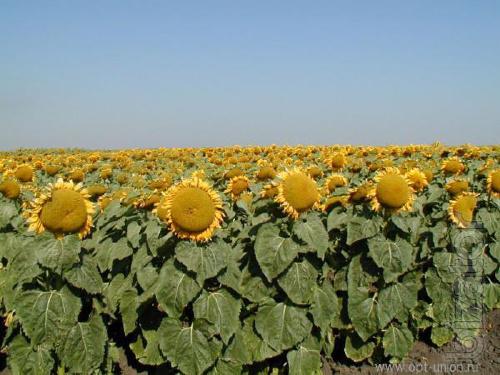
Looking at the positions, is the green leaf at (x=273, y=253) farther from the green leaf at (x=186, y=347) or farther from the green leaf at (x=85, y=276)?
the green leaf at (x=85, y=276)

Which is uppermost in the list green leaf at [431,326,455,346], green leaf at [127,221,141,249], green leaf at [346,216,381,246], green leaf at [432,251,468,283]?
green leaf at [346,216,381,246]

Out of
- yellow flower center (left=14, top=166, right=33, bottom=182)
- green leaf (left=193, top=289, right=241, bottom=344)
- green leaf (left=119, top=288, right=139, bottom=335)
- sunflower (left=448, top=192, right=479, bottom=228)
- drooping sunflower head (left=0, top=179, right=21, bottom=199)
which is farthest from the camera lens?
yellow flower center (left=14, top=166, right=33, bottom=182)

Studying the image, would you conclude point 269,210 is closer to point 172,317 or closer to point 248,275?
point 248,275

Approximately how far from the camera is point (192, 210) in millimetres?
3555

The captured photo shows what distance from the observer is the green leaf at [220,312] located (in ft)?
12.4

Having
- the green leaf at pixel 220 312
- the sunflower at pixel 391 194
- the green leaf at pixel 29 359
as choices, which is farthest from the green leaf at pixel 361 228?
the green leaf at pixel 29 359

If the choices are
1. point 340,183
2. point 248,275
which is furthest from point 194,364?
point 340,183

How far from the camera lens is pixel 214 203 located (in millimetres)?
3693

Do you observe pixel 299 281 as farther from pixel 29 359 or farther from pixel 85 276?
pixel 29 359

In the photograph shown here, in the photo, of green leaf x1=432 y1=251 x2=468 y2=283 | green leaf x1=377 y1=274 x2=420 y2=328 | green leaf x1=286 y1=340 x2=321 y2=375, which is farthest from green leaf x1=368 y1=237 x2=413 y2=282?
green leaf x1=286 y1=340 x2=321 y2=375

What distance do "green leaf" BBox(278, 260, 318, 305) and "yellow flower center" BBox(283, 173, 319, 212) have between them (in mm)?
513

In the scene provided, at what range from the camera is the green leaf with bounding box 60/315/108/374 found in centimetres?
383

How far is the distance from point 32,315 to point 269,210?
2167 mm

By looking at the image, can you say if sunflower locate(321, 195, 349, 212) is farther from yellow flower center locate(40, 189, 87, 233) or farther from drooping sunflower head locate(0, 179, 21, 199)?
drooping sunflower head locate(0, 179, 21, 199)
